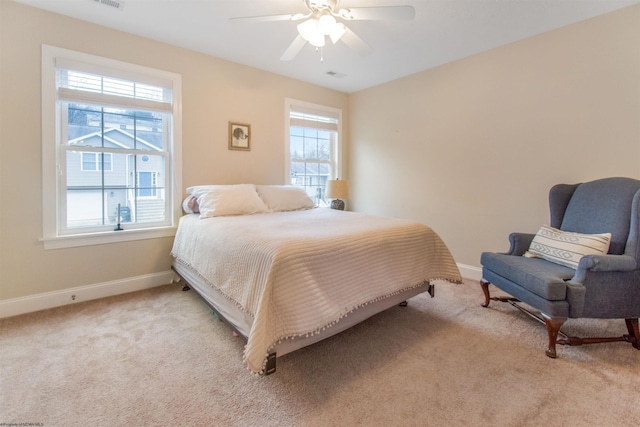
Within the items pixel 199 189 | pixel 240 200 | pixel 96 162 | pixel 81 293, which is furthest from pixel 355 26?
pixel 81 293

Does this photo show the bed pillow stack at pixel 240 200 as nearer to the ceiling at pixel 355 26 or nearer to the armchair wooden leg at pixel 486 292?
the ceiling at pixel 355 26

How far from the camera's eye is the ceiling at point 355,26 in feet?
7.82

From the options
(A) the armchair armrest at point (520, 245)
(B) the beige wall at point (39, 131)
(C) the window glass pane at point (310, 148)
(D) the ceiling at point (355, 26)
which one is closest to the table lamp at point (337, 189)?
(C) the window glass pane at point (310, 148)

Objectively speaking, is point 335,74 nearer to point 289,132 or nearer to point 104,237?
point 289,132

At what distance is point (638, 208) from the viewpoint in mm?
1971

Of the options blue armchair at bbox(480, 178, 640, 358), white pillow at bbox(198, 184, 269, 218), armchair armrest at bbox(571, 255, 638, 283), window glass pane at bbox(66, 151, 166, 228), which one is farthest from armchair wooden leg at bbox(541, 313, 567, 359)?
window glass pane at bbox(66, 151, 166, 228)

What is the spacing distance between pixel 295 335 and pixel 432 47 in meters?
3.13

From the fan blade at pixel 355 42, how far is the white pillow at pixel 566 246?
82.3 inches

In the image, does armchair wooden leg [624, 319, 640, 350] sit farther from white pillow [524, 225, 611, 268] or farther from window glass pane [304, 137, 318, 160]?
window glass pane [304, 137, 318, 160]

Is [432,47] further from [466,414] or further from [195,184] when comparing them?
[466,414]

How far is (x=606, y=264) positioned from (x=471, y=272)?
5.35 ft

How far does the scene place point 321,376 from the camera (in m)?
1.73

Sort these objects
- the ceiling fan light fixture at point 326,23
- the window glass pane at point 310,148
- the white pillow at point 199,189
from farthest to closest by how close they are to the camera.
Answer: the window glass pane at point 310,148 < the white pillow at point 199,189 < the ceiling fan light fixture at point 326,23

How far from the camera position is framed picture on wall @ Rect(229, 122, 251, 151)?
3582 mm
